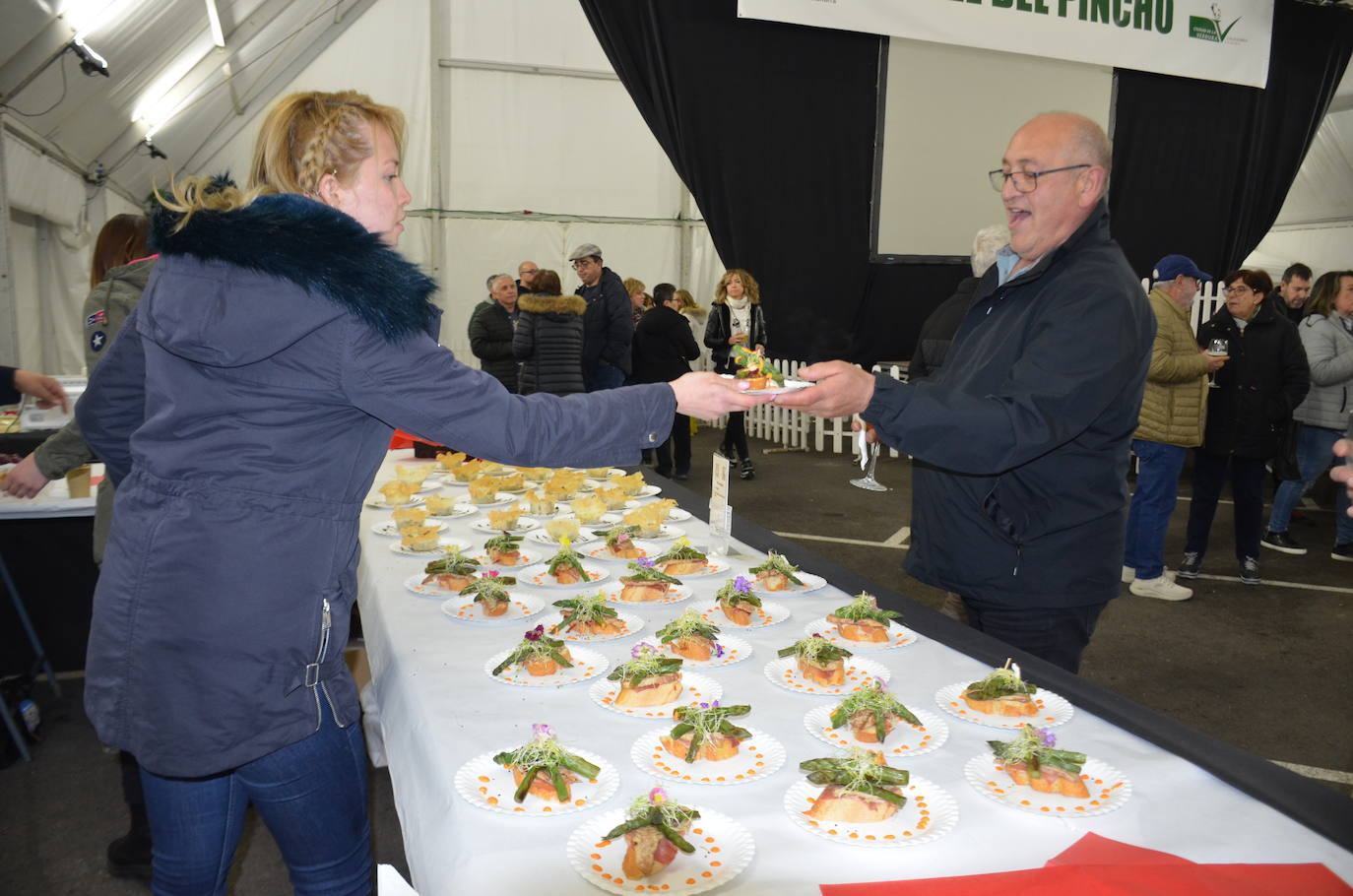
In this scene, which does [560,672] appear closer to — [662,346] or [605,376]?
[605,376]

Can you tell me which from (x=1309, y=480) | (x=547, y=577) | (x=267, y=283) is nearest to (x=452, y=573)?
(x=547, y=577)

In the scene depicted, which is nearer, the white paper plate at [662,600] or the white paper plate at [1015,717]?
the white paper plate at [1015,717]

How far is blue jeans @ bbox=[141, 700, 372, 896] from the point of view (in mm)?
1325

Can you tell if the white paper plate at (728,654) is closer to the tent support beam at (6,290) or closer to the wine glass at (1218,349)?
the wine glass at (1218,349)

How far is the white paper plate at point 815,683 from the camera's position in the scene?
5.04 feet

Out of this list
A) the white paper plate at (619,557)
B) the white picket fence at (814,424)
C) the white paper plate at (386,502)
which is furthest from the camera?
the white picket fence at (814,424)

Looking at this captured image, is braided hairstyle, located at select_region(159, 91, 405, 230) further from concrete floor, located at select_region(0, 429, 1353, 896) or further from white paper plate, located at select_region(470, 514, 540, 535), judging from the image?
concrete floor, located at select_region(0, 429, 1353, 896)

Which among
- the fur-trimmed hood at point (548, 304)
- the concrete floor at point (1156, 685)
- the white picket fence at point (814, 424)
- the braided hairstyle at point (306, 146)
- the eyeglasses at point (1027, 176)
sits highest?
the eyeglasses at point (1027, 176)

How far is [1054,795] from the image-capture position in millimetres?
1207

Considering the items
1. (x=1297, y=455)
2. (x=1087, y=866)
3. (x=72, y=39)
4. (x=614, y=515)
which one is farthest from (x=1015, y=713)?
(x=72, y=39)

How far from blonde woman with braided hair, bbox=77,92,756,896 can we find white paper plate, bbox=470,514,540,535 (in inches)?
52.6

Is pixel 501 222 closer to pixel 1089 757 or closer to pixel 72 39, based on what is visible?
pixel 72 39

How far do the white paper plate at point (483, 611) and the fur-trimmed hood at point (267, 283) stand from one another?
2.78 ft

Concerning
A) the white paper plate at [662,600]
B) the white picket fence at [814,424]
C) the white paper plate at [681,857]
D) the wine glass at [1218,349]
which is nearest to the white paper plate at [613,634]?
the white paper plate at [662,600]
